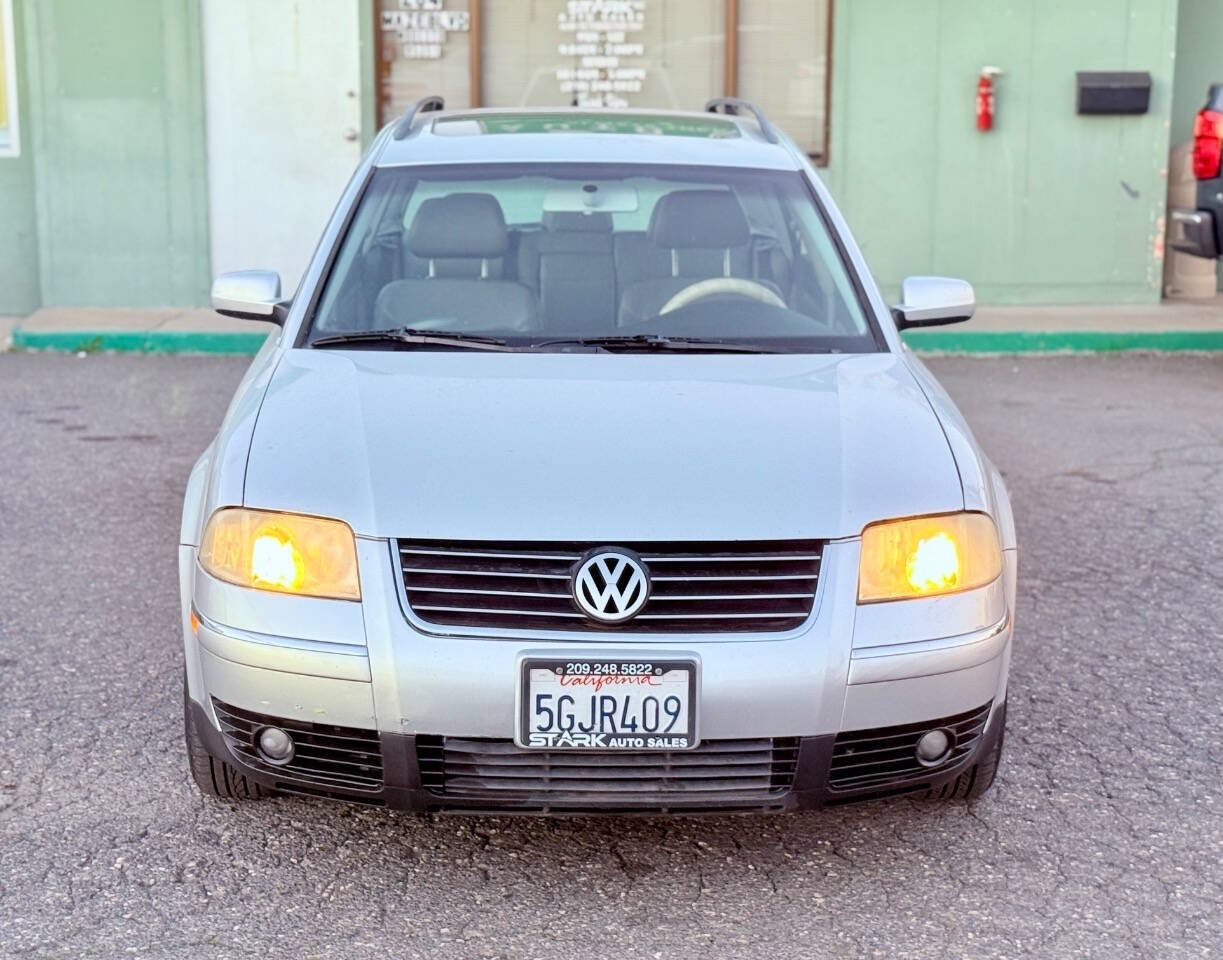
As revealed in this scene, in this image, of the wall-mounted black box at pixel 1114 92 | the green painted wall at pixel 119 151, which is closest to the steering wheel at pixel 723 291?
the green painted wall at pixel 119 151

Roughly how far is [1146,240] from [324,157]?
535 centimetres

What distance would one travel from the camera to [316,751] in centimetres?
338

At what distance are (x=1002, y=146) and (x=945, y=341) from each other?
1582 mm

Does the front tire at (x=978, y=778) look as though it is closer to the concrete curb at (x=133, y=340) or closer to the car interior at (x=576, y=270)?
the car interior at (x=576, y=270)

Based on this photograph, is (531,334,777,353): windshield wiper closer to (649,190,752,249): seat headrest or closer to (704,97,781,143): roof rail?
(649,190,752,249): seat headrest

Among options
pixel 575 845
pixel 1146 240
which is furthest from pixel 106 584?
pixel 1146 240

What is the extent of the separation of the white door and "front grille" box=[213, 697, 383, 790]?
7829 mm

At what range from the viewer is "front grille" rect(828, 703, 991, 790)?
11.0 feet

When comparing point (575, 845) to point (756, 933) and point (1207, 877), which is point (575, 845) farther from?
point (1207, 877)

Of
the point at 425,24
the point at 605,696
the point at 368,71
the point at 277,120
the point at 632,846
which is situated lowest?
the point at 632,846

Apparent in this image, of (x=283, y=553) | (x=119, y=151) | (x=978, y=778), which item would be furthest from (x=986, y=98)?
(x=283, y=553)

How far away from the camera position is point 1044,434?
822 centimetres

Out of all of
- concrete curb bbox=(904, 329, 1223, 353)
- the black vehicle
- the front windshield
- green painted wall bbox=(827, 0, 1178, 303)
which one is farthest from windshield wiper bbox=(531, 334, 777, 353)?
green painted wall bbox=(827, 0, 1178, 303)

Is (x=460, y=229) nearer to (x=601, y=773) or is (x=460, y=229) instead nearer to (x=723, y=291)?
(x=723, y=291)
